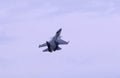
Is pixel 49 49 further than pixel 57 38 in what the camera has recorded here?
No

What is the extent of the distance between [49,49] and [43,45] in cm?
1281

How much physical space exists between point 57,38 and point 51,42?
5.02m

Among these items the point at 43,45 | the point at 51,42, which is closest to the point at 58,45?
the point at 51,42

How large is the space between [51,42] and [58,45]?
2.37m

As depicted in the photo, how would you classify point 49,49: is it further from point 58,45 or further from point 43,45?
point 43,45

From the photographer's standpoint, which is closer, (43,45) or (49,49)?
(49,49)

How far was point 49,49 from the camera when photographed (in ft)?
265

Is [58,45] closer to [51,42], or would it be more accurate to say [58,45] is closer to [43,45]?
[51,42]

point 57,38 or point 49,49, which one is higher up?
point 57,38

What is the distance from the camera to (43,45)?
93.4 meters

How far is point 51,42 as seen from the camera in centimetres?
8569

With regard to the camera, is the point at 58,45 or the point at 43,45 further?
the point at 43,45

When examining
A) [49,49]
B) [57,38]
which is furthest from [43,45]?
[49,49]

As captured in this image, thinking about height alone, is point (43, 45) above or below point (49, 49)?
above
